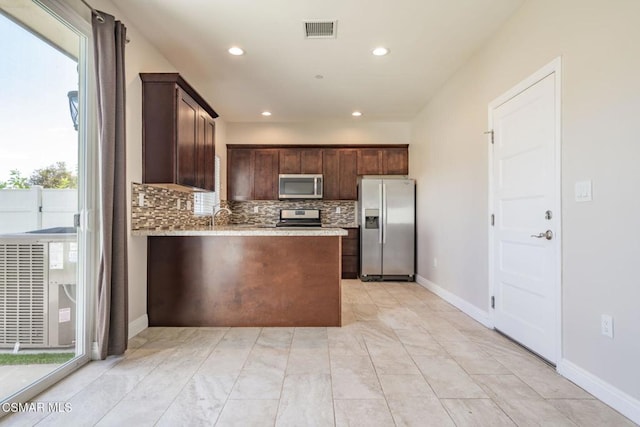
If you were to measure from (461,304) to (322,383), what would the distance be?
2.21m

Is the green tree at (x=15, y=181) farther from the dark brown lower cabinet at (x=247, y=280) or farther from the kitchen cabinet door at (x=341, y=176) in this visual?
the kitchen cabinet door at (x=341, y=176)

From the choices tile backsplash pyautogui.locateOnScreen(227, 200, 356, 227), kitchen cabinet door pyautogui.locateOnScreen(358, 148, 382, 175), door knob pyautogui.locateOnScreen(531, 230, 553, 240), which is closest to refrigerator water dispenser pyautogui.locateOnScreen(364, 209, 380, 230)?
tile backsplash pyautogui.locateOnScreen(227, 200, 356, 227)

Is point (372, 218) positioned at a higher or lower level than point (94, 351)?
higher

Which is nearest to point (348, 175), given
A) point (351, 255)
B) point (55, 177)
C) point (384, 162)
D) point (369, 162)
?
point (369, 162)

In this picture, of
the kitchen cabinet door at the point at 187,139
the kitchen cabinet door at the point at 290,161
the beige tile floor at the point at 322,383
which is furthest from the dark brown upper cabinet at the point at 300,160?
the beige tile floor at the point at 322,383

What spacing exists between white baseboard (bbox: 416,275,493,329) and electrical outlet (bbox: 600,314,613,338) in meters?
1.22

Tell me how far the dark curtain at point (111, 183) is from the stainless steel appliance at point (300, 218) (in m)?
3.50

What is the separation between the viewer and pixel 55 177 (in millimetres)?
2115

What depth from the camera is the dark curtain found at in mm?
2271

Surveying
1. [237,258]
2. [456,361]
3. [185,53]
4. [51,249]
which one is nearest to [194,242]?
[237,258]

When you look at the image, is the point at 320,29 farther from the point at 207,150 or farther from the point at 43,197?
the point at 43,197

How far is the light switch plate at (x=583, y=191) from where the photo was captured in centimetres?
190

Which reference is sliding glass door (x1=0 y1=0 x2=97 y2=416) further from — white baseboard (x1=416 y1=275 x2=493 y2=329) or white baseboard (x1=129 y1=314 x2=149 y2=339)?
white baseboard (x1=416 y1=275 x2=493 y2=329)

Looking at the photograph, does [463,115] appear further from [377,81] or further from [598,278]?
[598,278]
